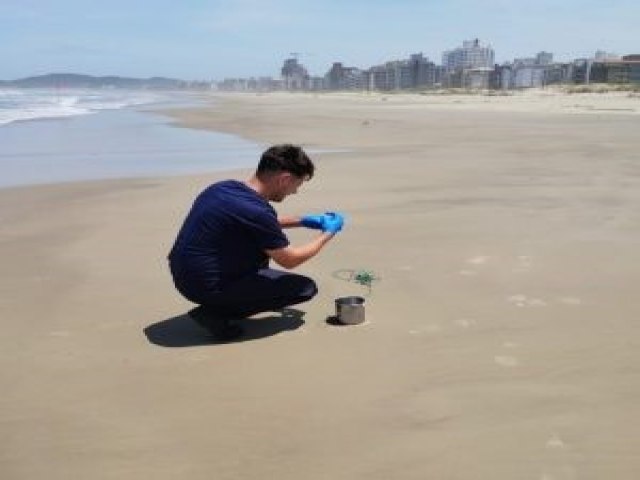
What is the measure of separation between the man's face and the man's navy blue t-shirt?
8cm

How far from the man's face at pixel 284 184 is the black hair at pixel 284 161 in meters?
0.03

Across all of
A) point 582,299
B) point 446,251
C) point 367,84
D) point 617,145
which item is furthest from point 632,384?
point 367,84

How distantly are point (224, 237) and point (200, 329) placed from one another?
0.70m

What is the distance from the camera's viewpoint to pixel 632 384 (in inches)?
127

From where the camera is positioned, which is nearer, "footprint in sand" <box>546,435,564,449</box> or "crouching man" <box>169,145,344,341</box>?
"footprint in sand" <box>546,435,564,449</box>

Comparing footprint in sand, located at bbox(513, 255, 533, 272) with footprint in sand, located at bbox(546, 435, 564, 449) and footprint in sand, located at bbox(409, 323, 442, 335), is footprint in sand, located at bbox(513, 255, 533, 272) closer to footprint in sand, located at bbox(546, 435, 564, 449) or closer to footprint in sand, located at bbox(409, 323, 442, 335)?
footprint in sand, located at bbox(409, 323, 442, 335)

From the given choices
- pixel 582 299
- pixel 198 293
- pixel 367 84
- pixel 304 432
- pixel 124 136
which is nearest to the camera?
pixel 304 432

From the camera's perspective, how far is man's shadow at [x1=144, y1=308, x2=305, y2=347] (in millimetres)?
4016

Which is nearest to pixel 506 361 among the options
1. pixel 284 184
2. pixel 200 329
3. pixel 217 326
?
pixel 284 184

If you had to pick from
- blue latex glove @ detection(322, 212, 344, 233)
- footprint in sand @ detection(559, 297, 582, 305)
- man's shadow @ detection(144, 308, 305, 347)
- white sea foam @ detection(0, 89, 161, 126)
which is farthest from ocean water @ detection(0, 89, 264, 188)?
footprint in sand @ detection(559, 297, 582, 305)

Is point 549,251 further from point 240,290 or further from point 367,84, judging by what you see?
→ point 367,84

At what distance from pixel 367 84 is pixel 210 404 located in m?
195

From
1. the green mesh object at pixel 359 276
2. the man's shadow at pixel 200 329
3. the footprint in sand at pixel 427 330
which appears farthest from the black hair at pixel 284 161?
the green mesh object at pixel 359 276

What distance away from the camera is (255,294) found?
4055 millimetres
